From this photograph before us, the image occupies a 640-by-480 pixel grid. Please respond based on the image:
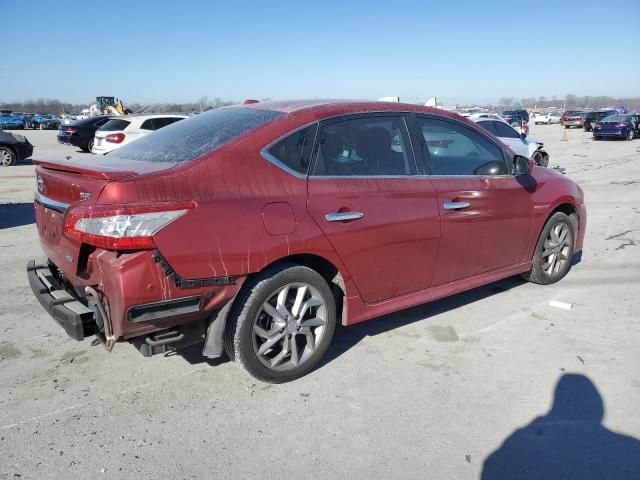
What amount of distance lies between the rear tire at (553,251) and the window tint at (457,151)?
0.96 m

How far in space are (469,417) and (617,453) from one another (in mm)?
749

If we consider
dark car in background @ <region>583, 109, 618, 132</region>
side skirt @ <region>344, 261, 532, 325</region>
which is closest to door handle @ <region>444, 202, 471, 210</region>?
side skirt @ <region>344, 261, 532, 325</region>

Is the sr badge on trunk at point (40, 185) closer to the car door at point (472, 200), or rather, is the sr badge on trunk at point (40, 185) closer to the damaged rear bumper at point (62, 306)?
the damaged rear bumper at point (62, 306)

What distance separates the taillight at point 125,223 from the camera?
8.81 feet

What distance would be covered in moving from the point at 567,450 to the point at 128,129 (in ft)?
49.0

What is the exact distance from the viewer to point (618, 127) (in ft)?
92.0

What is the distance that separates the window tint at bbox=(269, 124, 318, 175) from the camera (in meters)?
3.26

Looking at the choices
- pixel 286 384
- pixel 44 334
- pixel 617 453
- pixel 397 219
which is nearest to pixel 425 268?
pixel 397 219

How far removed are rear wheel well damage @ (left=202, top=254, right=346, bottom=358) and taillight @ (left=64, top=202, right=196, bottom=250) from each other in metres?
0.60

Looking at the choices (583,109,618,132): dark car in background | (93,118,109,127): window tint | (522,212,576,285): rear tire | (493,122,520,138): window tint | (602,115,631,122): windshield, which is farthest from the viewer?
(583,109,618,132): dark car in background

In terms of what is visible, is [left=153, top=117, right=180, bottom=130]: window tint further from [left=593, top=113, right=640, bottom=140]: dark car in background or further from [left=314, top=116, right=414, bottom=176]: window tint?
[left=593, top=113, right=640, bottom=140]: dark car in background

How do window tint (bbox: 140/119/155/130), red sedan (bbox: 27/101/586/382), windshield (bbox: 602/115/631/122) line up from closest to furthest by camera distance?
red sedan (bbox: 27/101/586/382) → window tint (bbox: 140/119/155/130) → windshield (bbox: 602/115/631/122)

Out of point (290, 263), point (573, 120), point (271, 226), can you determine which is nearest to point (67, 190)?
point (271, 226)

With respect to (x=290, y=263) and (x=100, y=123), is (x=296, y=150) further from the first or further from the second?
(x=100, y=123)
